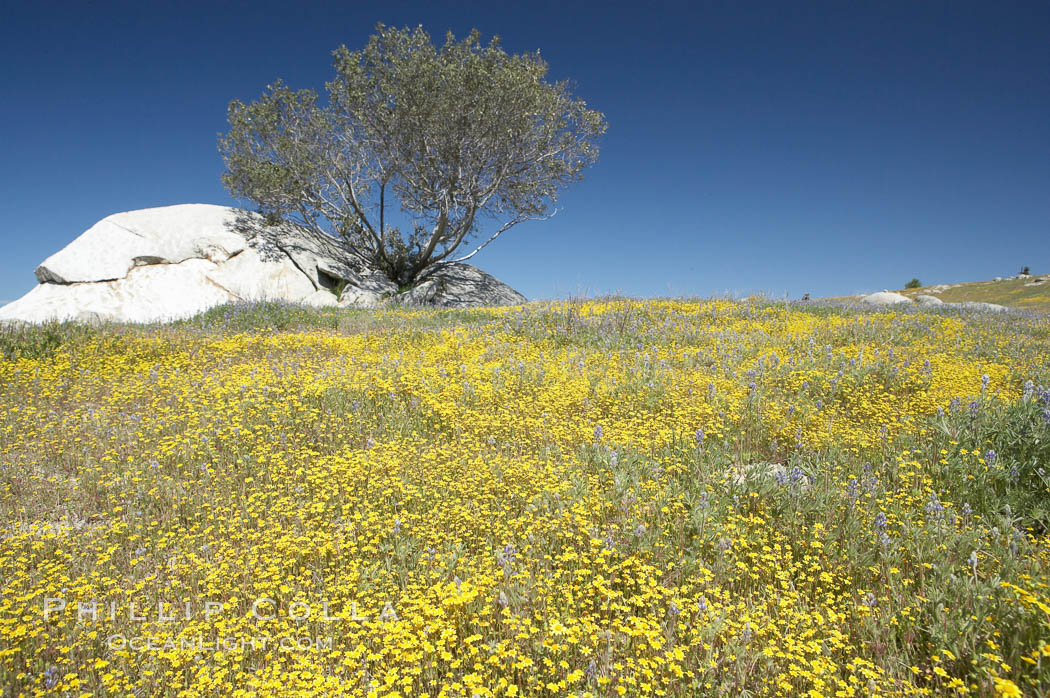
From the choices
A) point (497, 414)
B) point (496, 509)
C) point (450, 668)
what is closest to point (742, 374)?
point (497, 414)

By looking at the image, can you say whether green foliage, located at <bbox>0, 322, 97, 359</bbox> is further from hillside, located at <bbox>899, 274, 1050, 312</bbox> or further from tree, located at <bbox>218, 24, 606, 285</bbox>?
hillside, located at <bbox>899, 274, 1050, 312</bbox>

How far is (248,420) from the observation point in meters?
6.94

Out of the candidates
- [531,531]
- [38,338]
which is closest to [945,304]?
[531,531]

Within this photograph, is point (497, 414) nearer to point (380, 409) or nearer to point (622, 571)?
point (380, 409)

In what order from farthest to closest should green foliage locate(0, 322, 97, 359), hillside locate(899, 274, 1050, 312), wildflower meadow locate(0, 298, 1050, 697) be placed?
hillside locate(899, 274, 1050, 312), green foliage locate(0, 322, 97, 359), wildflower meadow locate(0, 298, 1050, 697)

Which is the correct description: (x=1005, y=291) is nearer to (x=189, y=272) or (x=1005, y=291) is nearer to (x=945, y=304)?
(x=945, y=304)

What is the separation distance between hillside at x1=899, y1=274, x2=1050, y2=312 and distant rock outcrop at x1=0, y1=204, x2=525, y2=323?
39333 mm

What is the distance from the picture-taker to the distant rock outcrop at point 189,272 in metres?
20.4

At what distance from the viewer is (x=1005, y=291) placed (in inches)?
1731

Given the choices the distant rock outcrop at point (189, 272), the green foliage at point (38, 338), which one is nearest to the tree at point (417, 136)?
the distant rock outcrop at point (189, 272)

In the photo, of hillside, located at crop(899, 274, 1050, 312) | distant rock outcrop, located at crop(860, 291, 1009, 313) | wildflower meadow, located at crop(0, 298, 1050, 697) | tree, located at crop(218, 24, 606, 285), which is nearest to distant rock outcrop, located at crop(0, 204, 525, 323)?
tree, located at crop(218, 24, 606, 285)

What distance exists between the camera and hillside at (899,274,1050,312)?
36994 millimetres

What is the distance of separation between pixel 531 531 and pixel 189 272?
23.6 metres

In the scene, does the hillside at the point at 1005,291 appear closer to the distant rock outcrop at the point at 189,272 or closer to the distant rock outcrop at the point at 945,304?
the distant rock outcrop at the point at 945,304
